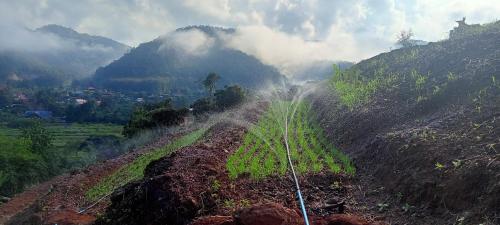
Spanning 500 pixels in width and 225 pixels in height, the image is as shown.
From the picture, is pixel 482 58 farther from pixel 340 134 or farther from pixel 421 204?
pixel 421 204

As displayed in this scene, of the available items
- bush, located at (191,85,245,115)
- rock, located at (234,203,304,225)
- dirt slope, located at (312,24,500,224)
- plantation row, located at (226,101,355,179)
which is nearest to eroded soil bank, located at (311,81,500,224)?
dirt slope, located at (312,24,500,224)

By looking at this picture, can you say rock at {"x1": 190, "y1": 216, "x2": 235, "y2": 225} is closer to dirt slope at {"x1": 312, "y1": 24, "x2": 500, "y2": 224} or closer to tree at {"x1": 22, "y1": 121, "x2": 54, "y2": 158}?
dirt slope at {"x1": 312, "y1": 24, "x2": 500, "y2": 224}

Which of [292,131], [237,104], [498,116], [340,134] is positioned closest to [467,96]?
[498,116]

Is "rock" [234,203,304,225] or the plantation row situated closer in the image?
"rock" [234,203,304,225]

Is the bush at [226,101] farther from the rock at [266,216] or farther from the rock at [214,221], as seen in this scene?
the rock at [266,216]

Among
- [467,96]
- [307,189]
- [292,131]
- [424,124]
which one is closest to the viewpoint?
[307,189]

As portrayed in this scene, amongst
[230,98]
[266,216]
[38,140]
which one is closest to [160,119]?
[230,98]

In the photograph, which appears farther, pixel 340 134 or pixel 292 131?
pixel 292 131

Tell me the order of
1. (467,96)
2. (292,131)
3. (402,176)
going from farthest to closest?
1. (292,131)
2. (467,96)
3. (402,176)
